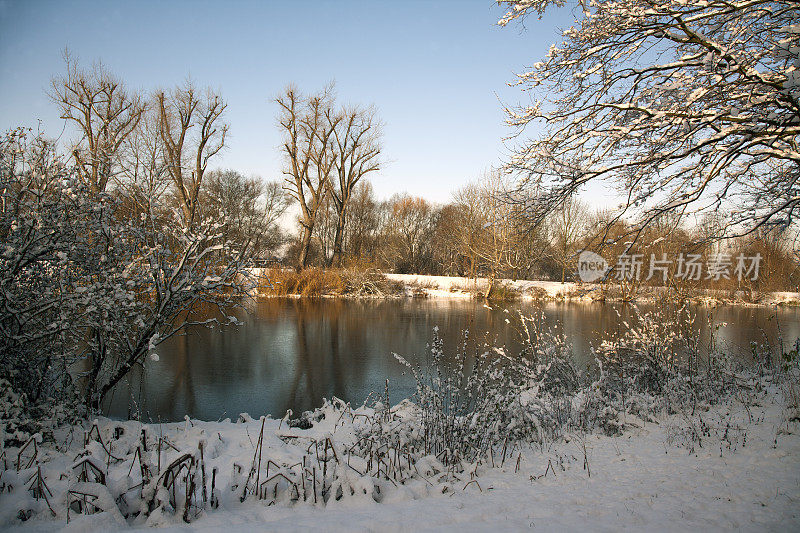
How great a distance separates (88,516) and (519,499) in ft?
8.13

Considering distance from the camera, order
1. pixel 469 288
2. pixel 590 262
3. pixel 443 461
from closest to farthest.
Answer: pixel 443 461 → pixel 590 262 → pixel 469 288

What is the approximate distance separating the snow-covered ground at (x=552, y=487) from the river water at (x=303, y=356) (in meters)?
1.76

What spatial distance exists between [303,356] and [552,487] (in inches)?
291

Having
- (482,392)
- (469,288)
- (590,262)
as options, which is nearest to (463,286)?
(469,288)

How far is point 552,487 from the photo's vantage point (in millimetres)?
3082

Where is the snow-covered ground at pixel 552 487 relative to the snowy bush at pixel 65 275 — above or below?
below

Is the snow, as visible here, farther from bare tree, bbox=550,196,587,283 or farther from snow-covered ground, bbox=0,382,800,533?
snow-covered ground, bbox=0,382,800,533

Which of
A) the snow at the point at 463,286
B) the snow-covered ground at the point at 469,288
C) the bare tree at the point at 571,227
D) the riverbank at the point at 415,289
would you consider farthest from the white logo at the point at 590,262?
the bare tree at the point at 571,227

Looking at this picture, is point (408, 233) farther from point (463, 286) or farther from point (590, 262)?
point (590, 262)

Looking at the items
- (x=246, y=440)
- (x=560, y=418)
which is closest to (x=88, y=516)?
(x=246, y=440)

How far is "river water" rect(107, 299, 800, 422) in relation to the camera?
21.4 feet

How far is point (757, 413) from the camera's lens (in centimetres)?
434

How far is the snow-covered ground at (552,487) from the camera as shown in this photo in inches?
92.1

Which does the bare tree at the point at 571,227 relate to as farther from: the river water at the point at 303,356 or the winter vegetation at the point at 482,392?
the winter vegetation at the point at 482,392
